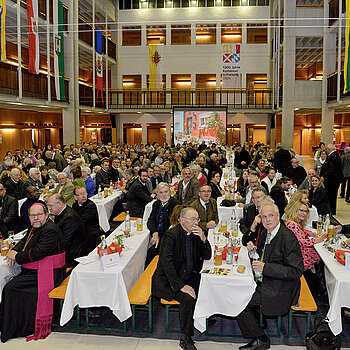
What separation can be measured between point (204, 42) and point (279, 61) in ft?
28.1

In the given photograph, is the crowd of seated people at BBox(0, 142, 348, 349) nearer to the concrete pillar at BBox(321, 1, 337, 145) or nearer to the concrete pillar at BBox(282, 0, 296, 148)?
the concrete pillar at BBox(321, 1, 337, 145)

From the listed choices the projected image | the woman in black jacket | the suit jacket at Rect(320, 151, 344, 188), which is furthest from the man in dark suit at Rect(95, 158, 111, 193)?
the projected image

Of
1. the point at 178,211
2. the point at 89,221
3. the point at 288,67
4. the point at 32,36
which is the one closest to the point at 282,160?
the point at 89,221

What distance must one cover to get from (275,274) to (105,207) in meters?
4.98

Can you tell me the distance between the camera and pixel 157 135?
97.7 ft

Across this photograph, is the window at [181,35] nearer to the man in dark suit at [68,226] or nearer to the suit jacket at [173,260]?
the man in dark suit at [68,226]

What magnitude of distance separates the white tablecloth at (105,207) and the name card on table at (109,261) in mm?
3708

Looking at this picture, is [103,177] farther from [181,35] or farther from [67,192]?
[181,35]

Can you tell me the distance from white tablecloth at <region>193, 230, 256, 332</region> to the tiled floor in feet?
1.07

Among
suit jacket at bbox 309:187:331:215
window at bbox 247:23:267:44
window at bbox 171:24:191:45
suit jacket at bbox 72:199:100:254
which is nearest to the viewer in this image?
suit jacket at bbox 72:199:100:254

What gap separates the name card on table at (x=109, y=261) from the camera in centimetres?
437

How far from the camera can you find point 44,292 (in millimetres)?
4504

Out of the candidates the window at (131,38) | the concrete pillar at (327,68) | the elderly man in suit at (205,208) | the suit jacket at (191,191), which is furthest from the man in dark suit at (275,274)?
the window at (131,38)

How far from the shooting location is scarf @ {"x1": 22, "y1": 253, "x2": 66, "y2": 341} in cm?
443
